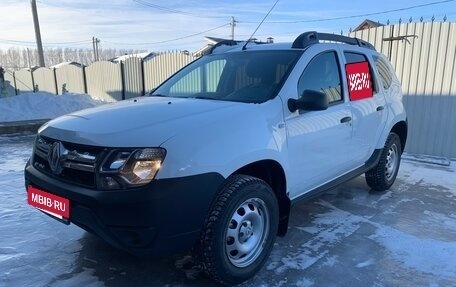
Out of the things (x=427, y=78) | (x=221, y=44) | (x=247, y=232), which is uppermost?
(x=221, y=44)

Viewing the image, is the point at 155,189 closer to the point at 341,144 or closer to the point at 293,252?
the point at 293,252

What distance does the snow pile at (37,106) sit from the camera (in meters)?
11.6

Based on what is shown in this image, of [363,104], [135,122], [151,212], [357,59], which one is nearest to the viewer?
[151,212]

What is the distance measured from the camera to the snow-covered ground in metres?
2.98

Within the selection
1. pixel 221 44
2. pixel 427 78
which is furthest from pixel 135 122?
pixel 427 78

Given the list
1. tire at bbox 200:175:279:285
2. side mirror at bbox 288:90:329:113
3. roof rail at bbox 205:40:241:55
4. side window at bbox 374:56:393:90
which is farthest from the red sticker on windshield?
tire at bbox 200:175:279:285

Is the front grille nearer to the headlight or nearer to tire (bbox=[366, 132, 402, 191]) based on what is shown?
the headlight

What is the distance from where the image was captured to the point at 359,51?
4383mm

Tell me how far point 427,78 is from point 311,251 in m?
5.15

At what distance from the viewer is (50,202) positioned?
8.95ft

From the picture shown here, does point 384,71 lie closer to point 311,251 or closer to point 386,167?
point 386,167

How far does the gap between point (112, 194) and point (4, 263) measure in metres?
1.59

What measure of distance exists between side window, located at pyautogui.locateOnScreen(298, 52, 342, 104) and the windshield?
183 mm

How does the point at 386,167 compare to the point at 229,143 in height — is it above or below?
below
